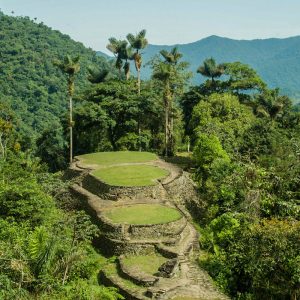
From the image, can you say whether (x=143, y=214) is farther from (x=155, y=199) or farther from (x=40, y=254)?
(x=40, y=254)

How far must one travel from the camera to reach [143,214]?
23219mm

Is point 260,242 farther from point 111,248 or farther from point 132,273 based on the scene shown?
point 111,248

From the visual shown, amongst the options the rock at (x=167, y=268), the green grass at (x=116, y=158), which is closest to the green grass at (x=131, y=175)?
the green grass at (x=116, y=158)

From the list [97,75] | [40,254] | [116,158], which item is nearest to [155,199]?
[116,158]

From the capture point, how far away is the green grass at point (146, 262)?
1986 centimetres

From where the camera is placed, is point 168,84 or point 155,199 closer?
point 155,199

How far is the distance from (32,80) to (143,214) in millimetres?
68492

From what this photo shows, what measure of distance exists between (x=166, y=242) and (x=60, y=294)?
840 cm

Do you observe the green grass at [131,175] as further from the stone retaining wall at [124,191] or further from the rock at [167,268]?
the rock at [167,268]

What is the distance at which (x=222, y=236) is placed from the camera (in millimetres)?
20750

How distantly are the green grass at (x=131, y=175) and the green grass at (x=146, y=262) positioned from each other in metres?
5.54

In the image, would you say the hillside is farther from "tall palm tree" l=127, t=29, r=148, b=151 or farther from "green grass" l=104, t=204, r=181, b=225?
"green grass" l=104, t=204, r=181, b=225

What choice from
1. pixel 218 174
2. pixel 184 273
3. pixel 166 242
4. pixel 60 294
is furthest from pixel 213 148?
pixel 60 294

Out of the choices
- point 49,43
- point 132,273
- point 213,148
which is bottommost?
point 132,273
